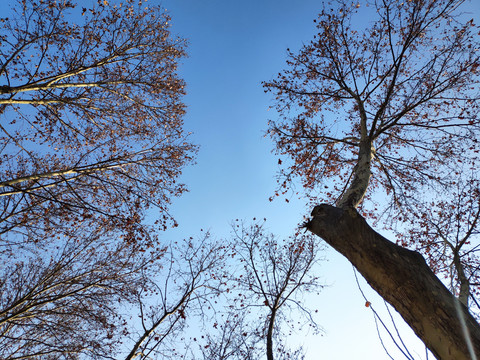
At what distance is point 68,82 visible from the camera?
6359 mm

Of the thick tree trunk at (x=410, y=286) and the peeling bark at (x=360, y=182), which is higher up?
the peeling bark at (x=360, y=182)

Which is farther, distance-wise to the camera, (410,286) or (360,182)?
(360,182)

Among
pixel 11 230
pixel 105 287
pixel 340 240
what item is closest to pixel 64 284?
pixel 105 287

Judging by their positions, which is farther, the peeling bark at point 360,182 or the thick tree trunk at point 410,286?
the peeling bark at point 360,182

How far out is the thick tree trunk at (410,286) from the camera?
73.5 inches

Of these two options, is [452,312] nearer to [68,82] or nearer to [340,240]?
[340,240]

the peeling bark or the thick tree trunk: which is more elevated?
the peeling bark

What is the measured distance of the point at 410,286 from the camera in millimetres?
2174

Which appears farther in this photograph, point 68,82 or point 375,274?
point 68,82

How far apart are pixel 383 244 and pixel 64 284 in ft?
27.9

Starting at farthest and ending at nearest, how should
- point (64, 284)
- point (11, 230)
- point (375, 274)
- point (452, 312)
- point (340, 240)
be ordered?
point (64, 284)
point (11, 230)
point (340, 240)
point (375, 274)
point (452, 312)

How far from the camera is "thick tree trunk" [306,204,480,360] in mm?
1868

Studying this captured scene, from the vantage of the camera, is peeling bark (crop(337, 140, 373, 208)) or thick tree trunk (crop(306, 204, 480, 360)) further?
peeling bark (crop(337, 140, 373, 208))

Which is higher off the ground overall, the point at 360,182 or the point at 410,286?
the point at 360,182
